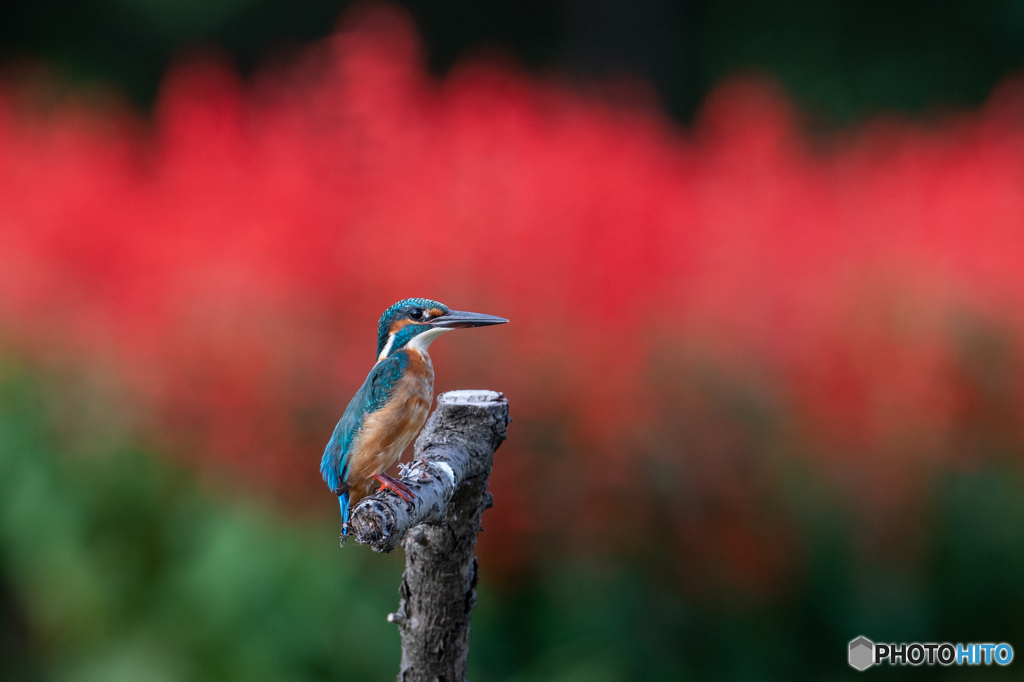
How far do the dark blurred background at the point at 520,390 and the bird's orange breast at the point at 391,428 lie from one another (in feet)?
1.54

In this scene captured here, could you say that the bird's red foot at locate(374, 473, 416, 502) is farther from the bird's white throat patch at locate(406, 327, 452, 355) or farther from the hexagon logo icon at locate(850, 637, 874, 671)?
the hexagon logo icon at locate(850, 637, 874, 671)

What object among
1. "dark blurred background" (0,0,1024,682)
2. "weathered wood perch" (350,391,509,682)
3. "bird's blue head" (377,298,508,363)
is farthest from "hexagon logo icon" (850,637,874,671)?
"bird's blue head" (377,298,508,363)

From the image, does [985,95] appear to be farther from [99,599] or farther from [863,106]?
[99,599]

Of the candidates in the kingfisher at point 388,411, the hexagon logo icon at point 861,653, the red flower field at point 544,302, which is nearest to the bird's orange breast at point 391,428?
the kingfisher at point 388,411

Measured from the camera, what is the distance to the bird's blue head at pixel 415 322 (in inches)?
24.8

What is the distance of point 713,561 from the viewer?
3.77 ft

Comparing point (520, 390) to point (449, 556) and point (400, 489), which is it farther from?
point (400, 489)

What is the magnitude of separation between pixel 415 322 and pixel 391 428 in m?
0.10

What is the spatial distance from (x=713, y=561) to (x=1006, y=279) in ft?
2.00

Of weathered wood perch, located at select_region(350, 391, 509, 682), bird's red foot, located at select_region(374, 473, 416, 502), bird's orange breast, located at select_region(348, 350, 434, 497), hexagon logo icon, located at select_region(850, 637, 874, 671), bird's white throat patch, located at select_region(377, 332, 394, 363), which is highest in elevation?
Result: bird's white throat patch, located at select_region(377, 332, 394, 363)

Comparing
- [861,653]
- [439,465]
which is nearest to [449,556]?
[439,465]

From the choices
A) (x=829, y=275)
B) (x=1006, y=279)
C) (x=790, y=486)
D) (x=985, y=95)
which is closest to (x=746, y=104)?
(x=829, y=275)

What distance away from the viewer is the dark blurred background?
1.10 meters

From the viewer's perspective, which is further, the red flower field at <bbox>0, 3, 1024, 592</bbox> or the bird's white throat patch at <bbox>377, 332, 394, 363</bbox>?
the red flower field at <bbox>0, 3, 1024, 592</bbox>
